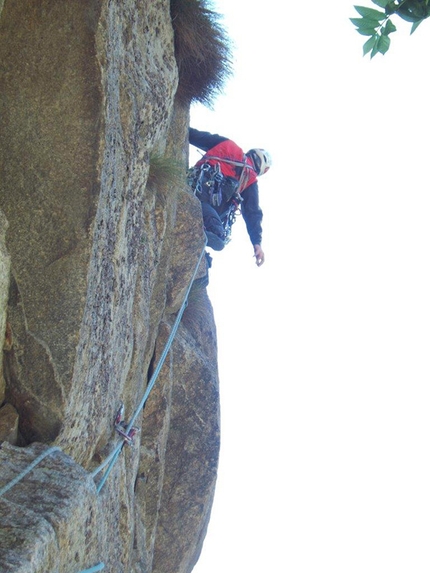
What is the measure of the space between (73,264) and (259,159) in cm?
570

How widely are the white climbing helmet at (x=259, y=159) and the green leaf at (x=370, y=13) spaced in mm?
6881

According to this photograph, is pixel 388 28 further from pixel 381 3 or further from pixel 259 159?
pixel 259 159

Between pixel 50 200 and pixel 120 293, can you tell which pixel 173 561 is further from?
pixel 50 200

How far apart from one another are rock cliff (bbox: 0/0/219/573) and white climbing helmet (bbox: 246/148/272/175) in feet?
11.7

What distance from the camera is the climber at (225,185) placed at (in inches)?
387

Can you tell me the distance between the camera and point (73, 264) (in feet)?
17.1

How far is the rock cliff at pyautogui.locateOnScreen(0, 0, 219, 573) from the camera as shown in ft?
15.5

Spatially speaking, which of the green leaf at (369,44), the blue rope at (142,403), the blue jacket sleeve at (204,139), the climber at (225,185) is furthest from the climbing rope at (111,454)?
the green leaf at (369,44)

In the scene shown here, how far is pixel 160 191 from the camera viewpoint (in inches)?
303

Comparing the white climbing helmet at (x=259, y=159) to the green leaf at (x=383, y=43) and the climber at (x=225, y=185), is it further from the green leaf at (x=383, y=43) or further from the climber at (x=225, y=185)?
the green leaf at (x=383, y=43)

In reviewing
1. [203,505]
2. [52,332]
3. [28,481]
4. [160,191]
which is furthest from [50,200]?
[203,505]

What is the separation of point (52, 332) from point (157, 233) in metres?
2.62

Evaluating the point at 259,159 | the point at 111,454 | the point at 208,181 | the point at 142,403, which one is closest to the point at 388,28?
the point at 111,454

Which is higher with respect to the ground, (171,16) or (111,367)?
(171,16)
